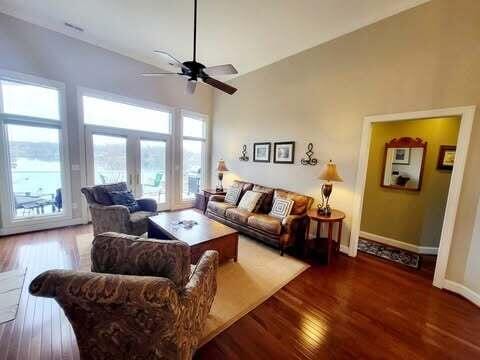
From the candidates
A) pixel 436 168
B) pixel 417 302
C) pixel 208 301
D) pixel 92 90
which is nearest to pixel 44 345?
pixel 208 301

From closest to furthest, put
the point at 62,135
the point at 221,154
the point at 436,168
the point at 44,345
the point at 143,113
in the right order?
the point at 44,345 < the point at 436,168 < the point at 62,135 < the point at 143,113 < the point at 221,154

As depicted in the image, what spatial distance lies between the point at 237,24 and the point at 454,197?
146 inches

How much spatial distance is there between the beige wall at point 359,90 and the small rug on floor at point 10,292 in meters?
3.94

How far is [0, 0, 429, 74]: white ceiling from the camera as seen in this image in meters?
2.76

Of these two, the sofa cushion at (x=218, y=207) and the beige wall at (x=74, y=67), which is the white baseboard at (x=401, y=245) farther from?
the beige wall at (x=74, y=67)

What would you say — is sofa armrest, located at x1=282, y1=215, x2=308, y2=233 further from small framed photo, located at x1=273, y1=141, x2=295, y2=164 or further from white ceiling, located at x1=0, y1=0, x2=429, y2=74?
white ceiling, located at x1=0, y1=0, x2=429, y2=74

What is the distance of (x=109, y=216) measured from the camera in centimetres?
310

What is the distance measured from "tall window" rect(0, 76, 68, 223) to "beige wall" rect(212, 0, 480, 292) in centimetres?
363

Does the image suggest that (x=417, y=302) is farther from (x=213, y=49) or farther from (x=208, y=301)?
(x=213, y=49)

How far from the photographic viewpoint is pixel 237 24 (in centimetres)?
315

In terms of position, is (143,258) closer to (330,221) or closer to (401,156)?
(330,221)

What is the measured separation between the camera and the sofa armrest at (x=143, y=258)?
1.23 m

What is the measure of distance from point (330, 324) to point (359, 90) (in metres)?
3.11

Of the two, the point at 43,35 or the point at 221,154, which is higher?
the point at 43,35
